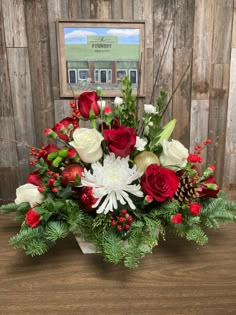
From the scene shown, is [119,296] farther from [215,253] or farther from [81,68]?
[81,68]

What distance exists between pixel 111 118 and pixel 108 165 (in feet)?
0.56

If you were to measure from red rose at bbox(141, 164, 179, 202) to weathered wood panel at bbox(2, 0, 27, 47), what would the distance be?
1.18m

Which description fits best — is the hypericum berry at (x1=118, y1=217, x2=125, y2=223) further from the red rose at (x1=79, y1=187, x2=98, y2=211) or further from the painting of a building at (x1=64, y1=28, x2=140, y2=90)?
the painting of a building at (x1=64, y1=28, x2=140, y2=90)

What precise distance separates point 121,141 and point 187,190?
0.24 m

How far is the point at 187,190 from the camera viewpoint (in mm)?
835

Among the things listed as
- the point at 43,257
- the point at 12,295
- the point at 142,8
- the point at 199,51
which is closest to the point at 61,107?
the point at 142,8

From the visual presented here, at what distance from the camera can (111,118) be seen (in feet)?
2.91

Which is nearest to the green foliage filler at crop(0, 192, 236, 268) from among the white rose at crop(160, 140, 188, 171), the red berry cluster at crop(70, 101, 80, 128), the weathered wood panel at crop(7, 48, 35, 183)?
the white rose at crop(160, 140, 188, 171)

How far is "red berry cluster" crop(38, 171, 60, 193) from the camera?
813 millimetres

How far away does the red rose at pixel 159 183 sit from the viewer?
0.77 m

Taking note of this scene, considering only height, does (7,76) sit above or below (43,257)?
above

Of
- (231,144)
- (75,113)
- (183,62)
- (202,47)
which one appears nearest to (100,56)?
(183,62)

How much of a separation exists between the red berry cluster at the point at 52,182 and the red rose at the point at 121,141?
0.17m

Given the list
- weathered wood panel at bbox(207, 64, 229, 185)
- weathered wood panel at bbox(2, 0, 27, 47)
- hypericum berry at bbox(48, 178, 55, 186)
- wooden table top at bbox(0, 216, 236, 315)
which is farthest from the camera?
weathered wood panel at bbox(207, 64, 229, 185)
